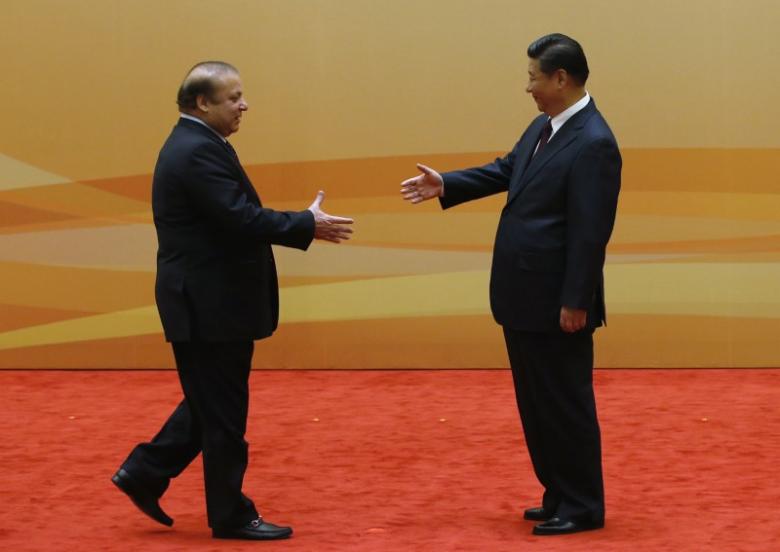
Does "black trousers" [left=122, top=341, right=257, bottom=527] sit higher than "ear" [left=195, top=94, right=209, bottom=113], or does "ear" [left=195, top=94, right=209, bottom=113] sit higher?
"ear" [left=195, top=94, right=209, bottom=113]

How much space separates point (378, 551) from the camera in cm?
404

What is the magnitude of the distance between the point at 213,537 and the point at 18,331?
3475mm

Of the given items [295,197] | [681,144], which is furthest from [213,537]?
[681,144]

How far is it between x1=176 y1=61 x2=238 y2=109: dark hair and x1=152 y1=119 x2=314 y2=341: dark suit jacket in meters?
0.07

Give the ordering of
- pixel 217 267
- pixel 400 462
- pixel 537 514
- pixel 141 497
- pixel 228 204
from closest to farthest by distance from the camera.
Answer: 1. pixel 228 204
2. pixel 217 267
3. pixel 141 497
4. pixel 537 514
5. pixel 400 462

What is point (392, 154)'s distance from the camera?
7.07 m

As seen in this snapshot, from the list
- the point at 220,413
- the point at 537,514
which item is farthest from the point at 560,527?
the point at 220,413

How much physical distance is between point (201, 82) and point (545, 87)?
98 cm

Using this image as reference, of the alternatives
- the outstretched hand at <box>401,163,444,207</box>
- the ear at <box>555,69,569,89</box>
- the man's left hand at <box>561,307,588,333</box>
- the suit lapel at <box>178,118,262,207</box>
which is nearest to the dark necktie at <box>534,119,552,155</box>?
the ear at <box>555,69,569,89</box>

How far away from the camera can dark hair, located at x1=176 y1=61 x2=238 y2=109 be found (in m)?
4.12

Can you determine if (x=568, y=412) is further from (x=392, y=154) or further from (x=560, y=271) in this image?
(x=392, y=154)

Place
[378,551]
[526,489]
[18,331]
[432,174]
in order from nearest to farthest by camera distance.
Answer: [378,551]
[432,174]
[526,489]
[18,331]

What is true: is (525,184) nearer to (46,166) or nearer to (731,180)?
(731,180)

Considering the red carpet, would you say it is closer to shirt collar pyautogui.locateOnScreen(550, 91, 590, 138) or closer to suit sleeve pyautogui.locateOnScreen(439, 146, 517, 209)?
suit sleeve pyautogui.locateOnScreen(439, 146, 517, 209)
